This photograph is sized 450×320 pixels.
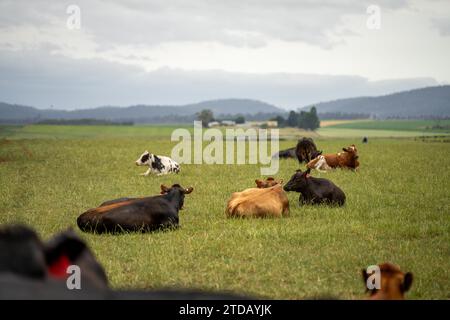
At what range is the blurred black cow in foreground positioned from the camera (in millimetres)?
2746

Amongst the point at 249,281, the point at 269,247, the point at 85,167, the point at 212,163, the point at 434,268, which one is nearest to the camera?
the point at 249,281

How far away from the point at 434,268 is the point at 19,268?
695 centimetres

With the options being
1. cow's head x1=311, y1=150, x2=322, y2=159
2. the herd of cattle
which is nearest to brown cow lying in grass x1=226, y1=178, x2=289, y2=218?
the herd of cattle

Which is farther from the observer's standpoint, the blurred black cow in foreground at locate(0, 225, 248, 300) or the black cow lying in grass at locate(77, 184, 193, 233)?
the black cow lying in grass at locate(77, 184, 193, 233)

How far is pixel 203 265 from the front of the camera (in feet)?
28.7

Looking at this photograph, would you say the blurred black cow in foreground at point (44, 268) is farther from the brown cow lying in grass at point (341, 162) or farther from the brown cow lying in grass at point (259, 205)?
the brown cow lying in grass at point (341, 162)

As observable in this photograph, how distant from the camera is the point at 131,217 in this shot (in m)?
11.1

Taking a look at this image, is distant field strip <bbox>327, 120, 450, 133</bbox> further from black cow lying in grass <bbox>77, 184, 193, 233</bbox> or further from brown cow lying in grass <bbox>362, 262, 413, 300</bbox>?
brown cow lying in grass <bbox>362, 262, 413, 300</bbox>

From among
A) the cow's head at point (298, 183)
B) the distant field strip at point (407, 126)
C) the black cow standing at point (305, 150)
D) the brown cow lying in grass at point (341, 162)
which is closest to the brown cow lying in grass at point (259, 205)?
the cow's head at point (298, 183)

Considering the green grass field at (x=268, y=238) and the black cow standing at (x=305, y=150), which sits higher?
the black cow standing at (x=305, y=150)

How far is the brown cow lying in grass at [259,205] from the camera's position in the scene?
12758 mm

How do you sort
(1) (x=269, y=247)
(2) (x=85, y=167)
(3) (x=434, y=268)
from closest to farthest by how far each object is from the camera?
(3) (x=434, y=268)
(1) (x=269, y=247)
(2) (x=85, y=167)

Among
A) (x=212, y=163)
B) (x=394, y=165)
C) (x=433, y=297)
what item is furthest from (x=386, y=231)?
(x=212, y=163)
